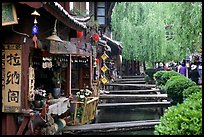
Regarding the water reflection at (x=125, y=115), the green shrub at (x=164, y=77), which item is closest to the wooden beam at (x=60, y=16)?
the water reflection at (x=125, y=115)

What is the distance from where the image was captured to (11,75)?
657cm

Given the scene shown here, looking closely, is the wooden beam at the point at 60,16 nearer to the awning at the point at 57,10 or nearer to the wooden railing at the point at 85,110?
the awning at the point at 57,10

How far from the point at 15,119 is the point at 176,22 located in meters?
5.79

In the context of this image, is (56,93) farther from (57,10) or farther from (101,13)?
(101,13)

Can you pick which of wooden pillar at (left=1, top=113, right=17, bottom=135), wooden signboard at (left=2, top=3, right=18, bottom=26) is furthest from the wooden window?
wooden signboard at (left=2, top=3, right=18, bottom=26)

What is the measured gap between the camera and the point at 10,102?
659 centimetres

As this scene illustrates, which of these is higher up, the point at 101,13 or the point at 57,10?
the point at 101,13

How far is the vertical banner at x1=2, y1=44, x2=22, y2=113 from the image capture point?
656 cm

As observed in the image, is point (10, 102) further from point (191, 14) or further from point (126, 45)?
point (126, 45)

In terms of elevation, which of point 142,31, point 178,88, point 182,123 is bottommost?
point 182,123

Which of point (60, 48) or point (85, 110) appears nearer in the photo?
point (60, 48)

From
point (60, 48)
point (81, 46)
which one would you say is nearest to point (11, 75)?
point (60, 48)

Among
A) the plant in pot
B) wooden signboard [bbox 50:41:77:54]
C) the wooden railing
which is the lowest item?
the wooden railing

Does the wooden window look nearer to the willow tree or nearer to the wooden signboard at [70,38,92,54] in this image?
the willow tree
